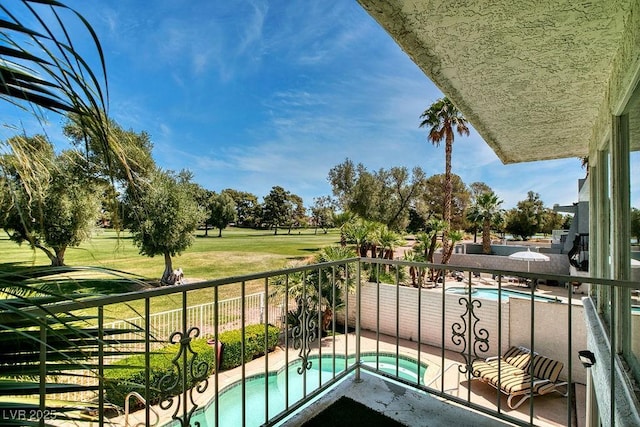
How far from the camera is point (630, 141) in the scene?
1830 millimetres

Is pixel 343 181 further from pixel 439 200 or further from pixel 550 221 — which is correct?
pixel 550 221

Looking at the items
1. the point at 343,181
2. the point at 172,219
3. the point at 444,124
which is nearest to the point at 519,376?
the point at 444,124

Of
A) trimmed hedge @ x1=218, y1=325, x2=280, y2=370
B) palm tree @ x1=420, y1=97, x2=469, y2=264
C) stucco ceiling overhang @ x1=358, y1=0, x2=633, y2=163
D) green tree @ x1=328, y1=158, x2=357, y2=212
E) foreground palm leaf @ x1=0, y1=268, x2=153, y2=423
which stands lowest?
trimmed hedge @ x1=218, y1=325, x2=280, y2=370

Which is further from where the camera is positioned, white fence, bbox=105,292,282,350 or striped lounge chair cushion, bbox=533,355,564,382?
white fence, bbox=105,292,282,350

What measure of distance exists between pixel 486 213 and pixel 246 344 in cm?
1713

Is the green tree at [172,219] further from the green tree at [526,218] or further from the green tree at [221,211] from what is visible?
the green tree at [526,218]

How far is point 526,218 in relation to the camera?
29469 mm

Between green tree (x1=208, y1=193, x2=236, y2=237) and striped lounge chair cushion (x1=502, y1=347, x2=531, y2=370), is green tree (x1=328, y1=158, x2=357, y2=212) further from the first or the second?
striped lounge chair cushion (x1=502, y1=347, x2=531, y2=370)

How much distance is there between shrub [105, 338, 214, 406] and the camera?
920 millimetres

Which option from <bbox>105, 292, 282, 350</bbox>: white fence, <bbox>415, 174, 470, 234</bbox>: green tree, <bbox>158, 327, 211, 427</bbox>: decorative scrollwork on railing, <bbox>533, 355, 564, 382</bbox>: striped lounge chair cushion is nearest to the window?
<bbox>158, 327, 211, 427</bbox>: decorative scrollwork on railing

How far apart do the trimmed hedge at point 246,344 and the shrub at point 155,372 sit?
1.39ft

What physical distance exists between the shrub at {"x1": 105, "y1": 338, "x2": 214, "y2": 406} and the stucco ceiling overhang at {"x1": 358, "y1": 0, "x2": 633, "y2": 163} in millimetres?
1749

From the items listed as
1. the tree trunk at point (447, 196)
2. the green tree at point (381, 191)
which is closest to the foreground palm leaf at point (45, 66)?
the tree trunk at point (447, 196)

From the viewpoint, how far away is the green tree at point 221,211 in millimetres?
34250
